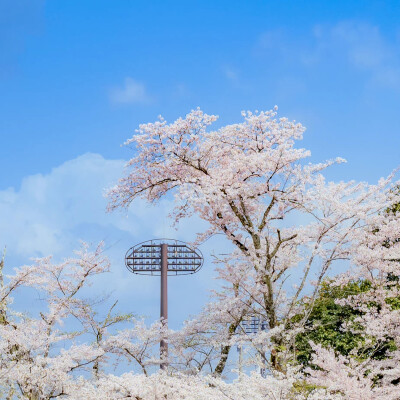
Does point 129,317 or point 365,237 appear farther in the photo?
point 129,317

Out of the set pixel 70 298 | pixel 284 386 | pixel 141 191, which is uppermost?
pixel 141 191

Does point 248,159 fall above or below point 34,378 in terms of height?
above

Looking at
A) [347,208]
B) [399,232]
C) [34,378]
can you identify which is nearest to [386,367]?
[399,232]

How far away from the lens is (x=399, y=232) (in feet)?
38.8

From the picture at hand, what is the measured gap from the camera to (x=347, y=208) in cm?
1077

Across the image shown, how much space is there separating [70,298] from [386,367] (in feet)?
25.4

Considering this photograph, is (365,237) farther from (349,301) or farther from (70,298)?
(70,298)

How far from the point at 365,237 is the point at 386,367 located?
10.4ft

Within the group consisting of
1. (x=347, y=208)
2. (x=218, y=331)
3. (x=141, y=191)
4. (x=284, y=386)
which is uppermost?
(x=141, y=191)

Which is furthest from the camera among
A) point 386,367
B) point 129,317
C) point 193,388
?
point 129,317

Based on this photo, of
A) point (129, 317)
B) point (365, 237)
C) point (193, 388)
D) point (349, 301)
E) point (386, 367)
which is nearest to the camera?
point (193, 388)

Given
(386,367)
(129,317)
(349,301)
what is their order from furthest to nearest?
(129,317)
(349,301)
(386,367)

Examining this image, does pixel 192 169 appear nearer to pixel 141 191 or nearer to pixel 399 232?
pixel 141 191

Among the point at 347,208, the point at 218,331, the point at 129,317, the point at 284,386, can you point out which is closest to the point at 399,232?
the point at 347,208
